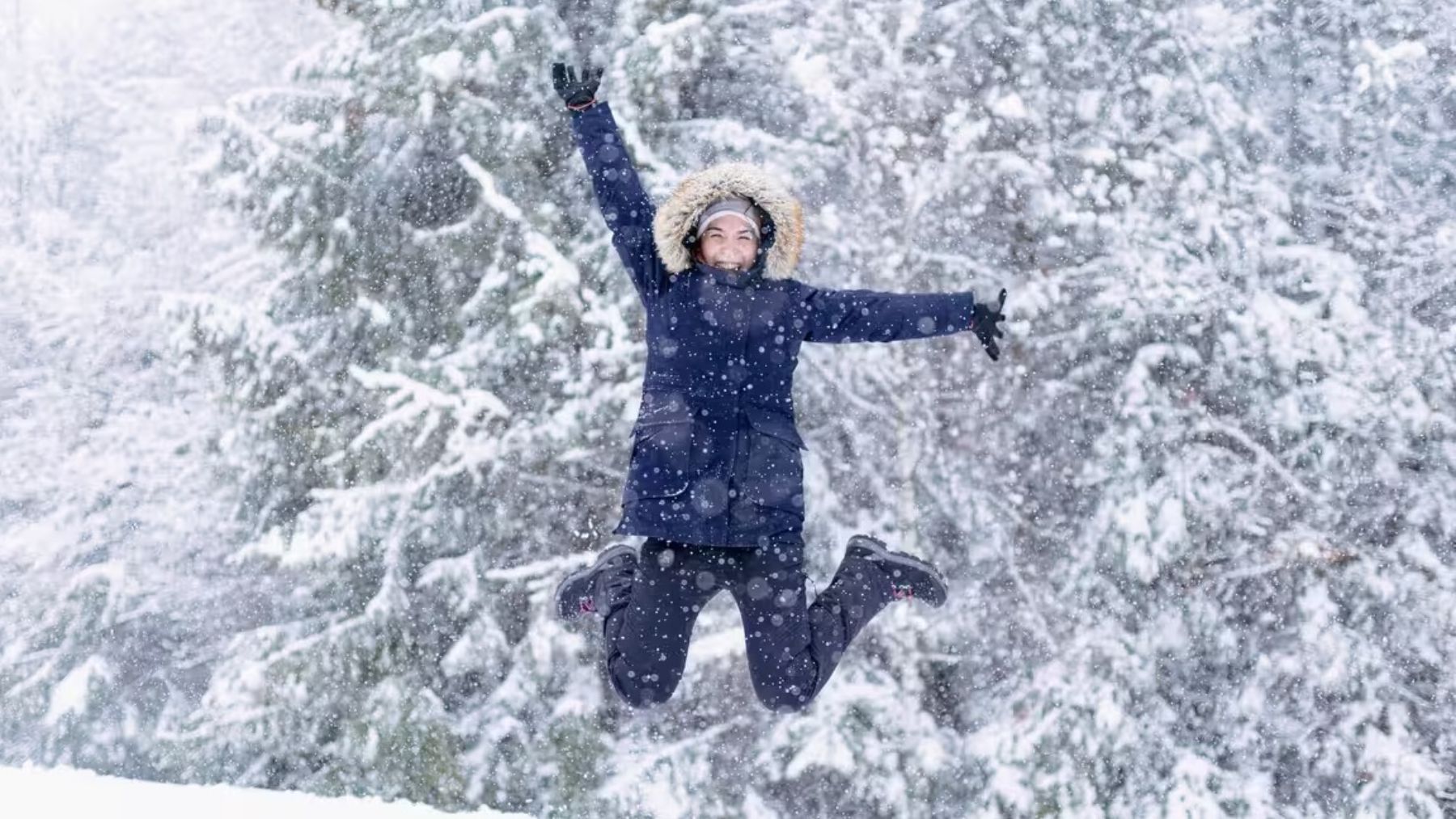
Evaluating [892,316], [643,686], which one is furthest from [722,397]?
[643,686]

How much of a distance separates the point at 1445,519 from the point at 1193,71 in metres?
2.62

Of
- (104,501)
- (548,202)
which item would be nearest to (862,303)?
(548,202)

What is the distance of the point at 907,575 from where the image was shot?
14.1 ft

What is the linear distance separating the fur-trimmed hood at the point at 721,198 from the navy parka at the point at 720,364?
0.10 feet

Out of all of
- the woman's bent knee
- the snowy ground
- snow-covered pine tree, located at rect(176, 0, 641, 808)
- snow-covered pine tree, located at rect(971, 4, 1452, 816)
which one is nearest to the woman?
the woman's bent knee

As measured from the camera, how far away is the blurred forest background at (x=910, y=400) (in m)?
5.44

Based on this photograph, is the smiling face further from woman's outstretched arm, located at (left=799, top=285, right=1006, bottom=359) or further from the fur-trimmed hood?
woman's outstretched arm, located at (left=799, top=285, right=1006, bottom=359)

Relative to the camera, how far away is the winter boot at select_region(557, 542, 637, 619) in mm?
4152

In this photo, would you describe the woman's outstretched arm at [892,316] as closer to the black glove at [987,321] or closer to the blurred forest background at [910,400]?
the black glove at [987,321]

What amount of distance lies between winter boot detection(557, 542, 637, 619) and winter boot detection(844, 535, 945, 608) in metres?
0.91

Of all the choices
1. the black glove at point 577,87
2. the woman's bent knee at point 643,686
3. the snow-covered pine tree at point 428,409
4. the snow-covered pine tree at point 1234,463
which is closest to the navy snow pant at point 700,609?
the woman's bent knee at point 643,686

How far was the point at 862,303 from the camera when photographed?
3.93 meters

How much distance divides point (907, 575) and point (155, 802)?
344cm

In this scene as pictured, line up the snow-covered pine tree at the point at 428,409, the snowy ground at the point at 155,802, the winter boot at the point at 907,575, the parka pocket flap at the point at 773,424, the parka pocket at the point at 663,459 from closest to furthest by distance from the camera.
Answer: the parka pocket at the point at 663,459 < the parka pocket flap at the point at 773,424 < the winter boot at the point at 907,575 < the snowy ground at the point at 155,802 < the snow-covered pine tree at the point at 428,409
